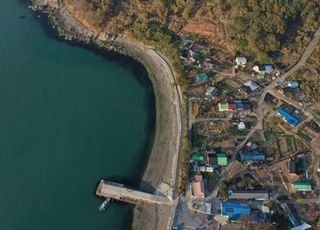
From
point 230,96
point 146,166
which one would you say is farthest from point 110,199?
point 230,96

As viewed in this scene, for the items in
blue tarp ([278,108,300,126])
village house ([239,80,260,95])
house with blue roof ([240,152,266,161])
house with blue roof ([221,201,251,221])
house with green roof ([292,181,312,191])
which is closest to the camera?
house with blue roof ([221,201,251,221])

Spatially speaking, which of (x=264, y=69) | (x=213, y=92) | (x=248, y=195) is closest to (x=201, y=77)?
(x=213, y=92)

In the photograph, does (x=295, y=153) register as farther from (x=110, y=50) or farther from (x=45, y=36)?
(x=45, y=36)

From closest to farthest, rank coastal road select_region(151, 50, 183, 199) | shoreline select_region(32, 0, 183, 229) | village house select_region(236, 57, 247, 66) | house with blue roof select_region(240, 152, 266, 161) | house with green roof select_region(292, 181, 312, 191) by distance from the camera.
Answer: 1. shoreline select_region(32, 0, 183, 229)
2. house with green roof select_region(292, 181, 312, 191)
3. coastal road select_region(151, 50, 183, 199)
4. house with blue roof select_region(240, 152, 266, 161)
5. village house select_region(236, 57, 247, 66)

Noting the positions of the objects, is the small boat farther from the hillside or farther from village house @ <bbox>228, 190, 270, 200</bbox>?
the hillside

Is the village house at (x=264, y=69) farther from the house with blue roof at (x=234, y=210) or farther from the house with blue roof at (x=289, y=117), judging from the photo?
the house with blue roof at (x=234, y=210)

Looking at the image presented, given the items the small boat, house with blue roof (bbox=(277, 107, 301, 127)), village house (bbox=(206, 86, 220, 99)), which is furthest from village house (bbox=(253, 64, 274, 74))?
the small boat
